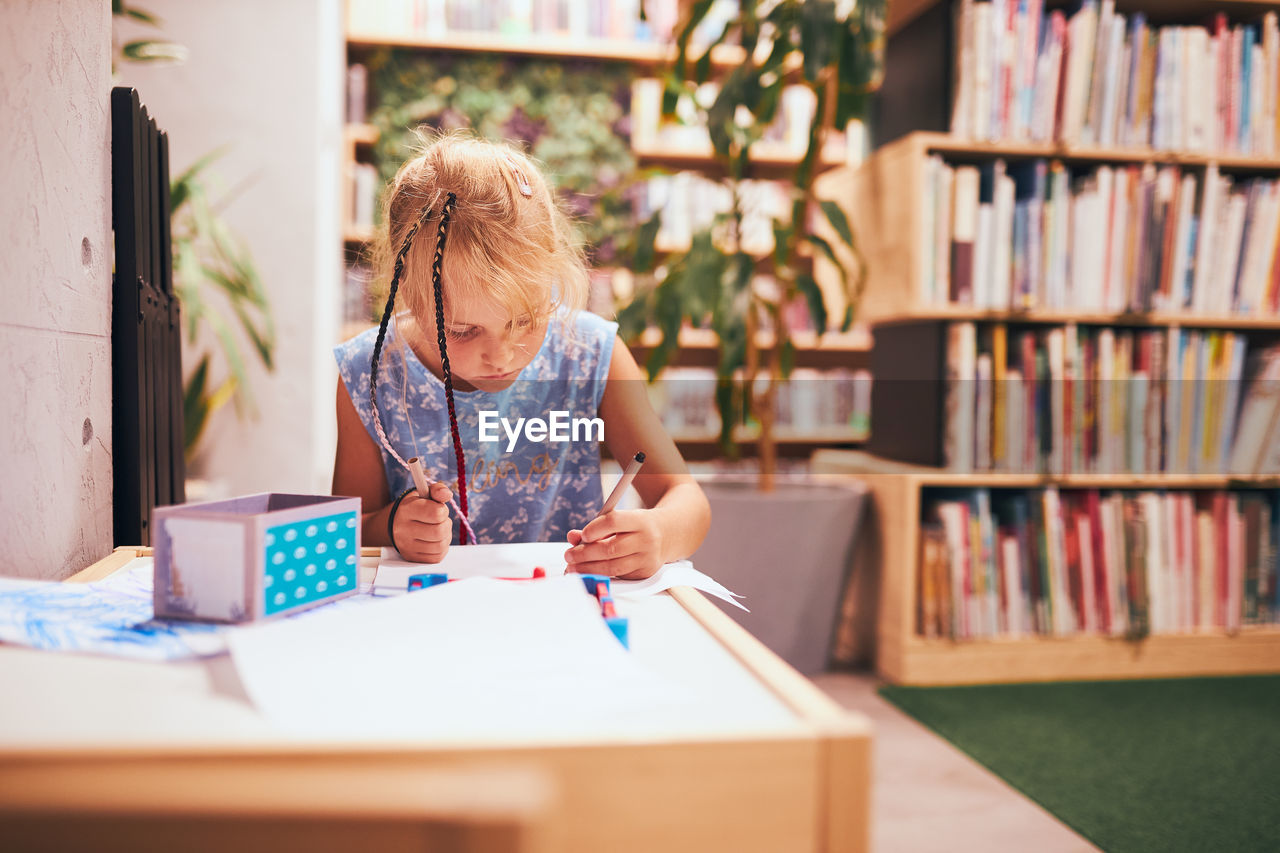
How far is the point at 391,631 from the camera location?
532mm

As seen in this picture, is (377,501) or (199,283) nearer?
(377,501)

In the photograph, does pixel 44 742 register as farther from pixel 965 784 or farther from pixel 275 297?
pixel 275 297

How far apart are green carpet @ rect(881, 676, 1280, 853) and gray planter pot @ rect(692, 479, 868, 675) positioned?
25 cm

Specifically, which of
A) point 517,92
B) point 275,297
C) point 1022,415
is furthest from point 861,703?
point 517,92

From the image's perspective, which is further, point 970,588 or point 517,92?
point 517,92

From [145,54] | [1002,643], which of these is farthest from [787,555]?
[145,54]

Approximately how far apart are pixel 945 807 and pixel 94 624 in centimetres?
139

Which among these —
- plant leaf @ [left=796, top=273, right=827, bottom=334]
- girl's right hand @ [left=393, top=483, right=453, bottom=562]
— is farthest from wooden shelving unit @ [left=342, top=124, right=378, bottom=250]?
girl's right hand @ [left=393, top=483, right=453, bottom=562]

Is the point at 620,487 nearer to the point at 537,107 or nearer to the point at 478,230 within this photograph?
the point at 478,230

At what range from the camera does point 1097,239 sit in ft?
7.03

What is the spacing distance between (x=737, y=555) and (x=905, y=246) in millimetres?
851

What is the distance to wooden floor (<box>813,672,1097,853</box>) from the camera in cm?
137

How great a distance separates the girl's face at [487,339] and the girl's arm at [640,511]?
187mm

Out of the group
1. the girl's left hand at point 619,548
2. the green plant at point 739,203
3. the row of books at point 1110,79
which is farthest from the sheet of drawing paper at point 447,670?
the row of books at point 1110,79
